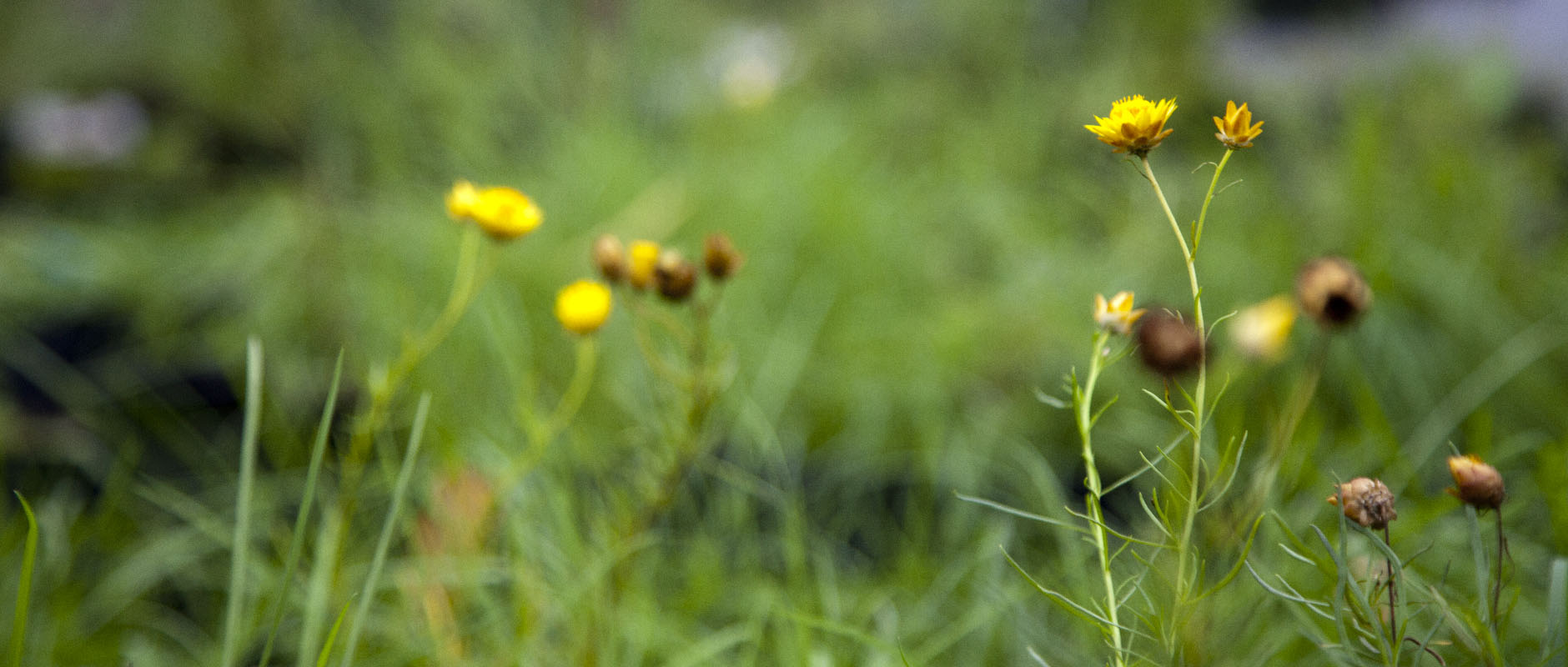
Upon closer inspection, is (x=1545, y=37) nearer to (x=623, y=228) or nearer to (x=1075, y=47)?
(x=1075, y=47)

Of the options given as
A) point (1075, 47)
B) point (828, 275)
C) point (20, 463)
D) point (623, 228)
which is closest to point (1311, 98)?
point (1075, 47)

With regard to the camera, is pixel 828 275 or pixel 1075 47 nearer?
pixel 828 275

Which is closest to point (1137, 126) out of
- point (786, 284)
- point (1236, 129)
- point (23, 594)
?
point (1236, 129)

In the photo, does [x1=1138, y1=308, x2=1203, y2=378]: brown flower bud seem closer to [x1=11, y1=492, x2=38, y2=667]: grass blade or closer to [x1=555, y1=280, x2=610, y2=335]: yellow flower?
[x1=555, y1=280, x2=610, y2=335]: yellow flower

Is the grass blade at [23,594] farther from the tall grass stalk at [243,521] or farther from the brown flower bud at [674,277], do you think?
the brown flower bud at [674,277]

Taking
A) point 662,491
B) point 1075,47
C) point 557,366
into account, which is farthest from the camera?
point 1075,47

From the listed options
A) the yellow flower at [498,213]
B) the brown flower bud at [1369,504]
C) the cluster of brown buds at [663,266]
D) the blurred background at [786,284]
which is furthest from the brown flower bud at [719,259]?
the brown flower bud at [1369,504]

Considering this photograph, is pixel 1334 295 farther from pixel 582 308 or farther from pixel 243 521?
pixel 243 521
